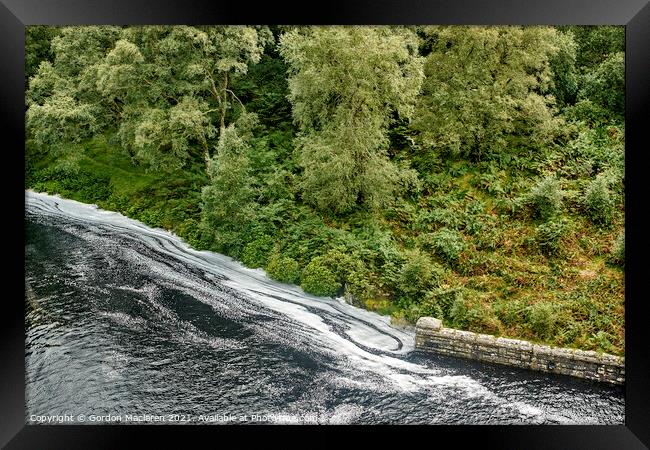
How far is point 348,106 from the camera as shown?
5.53 m

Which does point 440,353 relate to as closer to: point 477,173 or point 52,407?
point 477,173

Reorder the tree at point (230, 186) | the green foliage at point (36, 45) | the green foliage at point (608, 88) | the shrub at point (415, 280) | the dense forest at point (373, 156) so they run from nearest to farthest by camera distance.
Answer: the green foliage at point (36, 45)
the green foliage at point (608, 88)
the dense forest at point (373, 156)
the shrub at point (415, 280)
the tree at point (230, 186)

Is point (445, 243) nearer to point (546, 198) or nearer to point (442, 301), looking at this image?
point (442, 301)

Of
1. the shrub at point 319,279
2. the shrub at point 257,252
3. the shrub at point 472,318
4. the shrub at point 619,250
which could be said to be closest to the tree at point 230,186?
the shrub at point 257,252

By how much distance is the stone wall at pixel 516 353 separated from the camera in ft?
17.0

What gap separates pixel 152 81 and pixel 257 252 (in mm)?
2395

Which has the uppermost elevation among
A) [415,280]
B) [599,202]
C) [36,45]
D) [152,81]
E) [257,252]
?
[36,45]

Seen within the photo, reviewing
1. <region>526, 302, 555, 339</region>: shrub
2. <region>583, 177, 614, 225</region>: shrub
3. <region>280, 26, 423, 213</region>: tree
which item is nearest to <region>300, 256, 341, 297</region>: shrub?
<region>280, 26, 423, 213</region>: tree

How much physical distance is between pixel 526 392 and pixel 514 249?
161 cm

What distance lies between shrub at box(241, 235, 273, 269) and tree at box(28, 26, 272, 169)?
1196 mm

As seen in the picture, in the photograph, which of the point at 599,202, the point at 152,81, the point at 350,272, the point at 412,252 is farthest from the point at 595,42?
the point at 152,81

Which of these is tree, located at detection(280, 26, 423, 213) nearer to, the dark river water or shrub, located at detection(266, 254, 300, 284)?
shrub, located at detection(266, 254, 300, 284)
